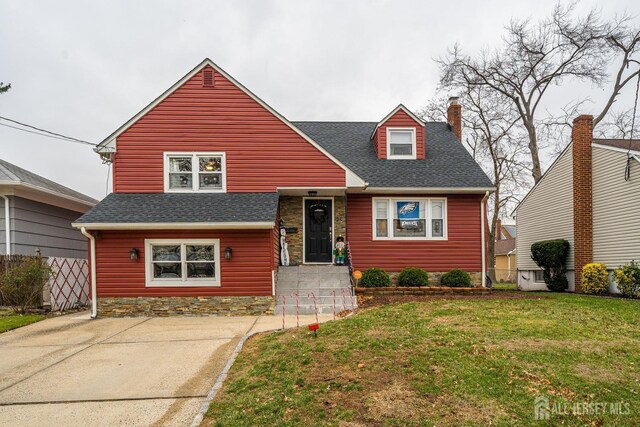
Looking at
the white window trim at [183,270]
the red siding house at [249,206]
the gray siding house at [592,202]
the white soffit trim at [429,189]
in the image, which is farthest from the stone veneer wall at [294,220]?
the gray siding house at [592,202]

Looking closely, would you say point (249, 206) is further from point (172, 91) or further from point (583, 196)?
point (583, 196)

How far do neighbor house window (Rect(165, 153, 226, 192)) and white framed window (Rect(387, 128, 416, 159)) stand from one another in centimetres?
649

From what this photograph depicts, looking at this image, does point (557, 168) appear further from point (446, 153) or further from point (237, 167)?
point (237, 167)

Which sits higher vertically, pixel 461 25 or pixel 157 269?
pixel 461 25

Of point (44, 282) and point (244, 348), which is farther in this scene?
point (44, 282)

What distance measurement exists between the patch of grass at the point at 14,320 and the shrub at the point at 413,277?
412 inches

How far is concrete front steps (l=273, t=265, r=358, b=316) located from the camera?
10680 mm

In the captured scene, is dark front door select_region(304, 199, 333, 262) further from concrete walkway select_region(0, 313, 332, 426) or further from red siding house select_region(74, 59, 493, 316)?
concrete walkway select_region(0, 313, 332, 426)

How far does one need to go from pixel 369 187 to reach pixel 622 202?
28.4ft

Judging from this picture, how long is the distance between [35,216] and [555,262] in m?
19.2

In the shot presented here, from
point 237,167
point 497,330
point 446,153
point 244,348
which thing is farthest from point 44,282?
point 446,153

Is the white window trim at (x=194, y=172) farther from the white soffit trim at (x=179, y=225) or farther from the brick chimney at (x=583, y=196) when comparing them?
the brick chimney at (x=583, y=196)

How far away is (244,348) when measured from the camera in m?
6.97

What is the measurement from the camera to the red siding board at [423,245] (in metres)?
13.9
